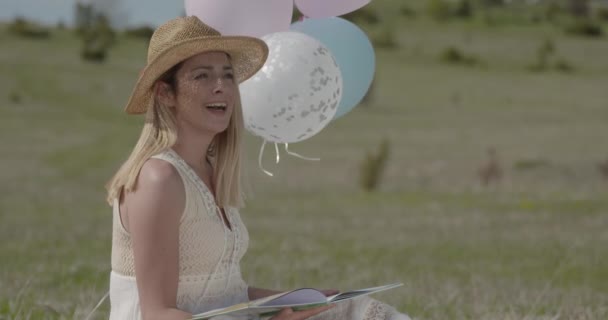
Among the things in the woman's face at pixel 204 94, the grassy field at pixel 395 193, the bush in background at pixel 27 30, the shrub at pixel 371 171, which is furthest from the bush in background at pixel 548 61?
the woman's face at pixel 204 94

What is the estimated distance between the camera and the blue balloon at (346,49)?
15.8 ft

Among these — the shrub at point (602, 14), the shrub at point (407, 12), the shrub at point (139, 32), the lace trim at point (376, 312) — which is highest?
the lace trim at point (376, 312)

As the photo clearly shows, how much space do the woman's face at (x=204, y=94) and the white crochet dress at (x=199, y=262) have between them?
16 cm

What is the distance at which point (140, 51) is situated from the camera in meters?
74.9

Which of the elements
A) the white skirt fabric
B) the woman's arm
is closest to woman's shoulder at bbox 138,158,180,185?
the woman's arm

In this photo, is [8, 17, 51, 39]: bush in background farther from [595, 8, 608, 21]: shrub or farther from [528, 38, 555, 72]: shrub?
[595, 8, 608, 21]: shrub

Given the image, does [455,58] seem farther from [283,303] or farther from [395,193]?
[283,303]

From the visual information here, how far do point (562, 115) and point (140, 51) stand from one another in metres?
33.5

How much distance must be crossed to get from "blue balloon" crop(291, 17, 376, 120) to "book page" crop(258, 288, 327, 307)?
Result: 5.08ft

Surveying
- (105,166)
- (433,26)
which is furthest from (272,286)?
(433,26)

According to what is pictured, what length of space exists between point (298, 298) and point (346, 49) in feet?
5.72

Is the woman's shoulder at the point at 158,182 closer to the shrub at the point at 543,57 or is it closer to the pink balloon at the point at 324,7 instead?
the pink balloon at the point at 324,7

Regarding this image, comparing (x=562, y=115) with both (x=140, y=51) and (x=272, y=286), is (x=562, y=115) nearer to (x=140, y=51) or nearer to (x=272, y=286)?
(x=140, y=51)

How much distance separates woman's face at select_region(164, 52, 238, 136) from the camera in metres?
3.71
